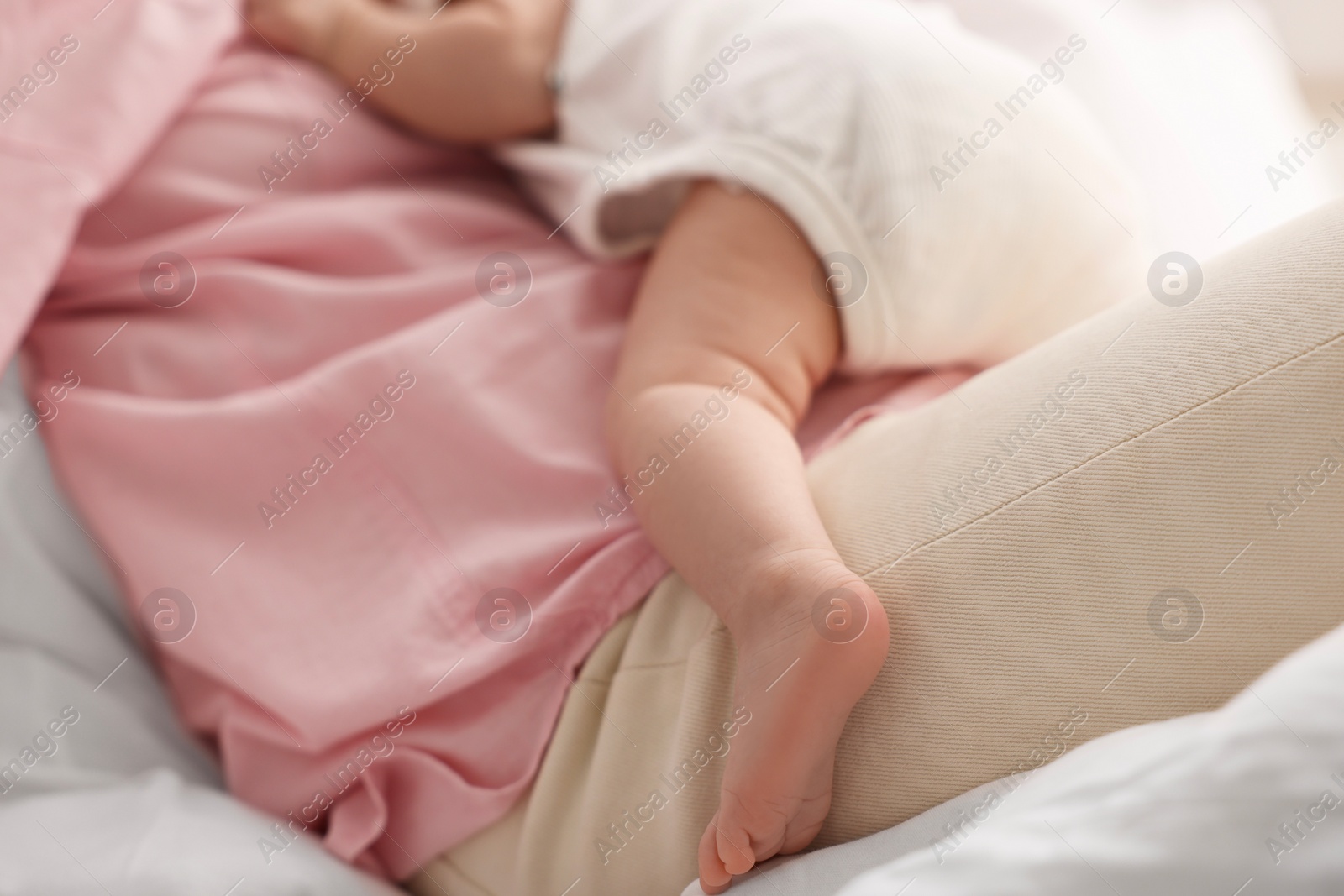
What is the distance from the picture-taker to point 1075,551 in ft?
1.41

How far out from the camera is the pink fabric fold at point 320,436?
0.60 m

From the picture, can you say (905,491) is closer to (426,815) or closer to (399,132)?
(426,815)

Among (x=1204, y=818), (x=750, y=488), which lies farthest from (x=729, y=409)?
(x=1204, y=818)

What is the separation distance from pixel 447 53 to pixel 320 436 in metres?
0.34

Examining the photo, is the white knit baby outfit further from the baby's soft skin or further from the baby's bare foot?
the baby's bare foot

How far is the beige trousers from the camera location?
15.8 inches

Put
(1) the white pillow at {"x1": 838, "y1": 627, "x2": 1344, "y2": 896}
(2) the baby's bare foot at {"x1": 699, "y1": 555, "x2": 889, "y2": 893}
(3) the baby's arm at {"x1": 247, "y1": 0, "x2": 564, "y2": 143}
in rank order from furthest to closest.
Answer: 1. (3) the baby's arm at {"x1": 247, "y1": 0, "x2": 564, "y2": 143}
2. (2) the baby's bare foot at {"x1": 699, "y1": 555, "x2": 889, "y2": 893}
3. (1) the white pillow at {"x1": 838, "y1": 627, "x2": 1344, "y2": 896}

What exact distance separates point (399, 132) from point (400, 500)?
36 centimetres

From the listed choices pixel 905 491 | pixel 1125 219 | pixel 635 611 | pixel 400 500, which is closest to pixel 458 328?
pixel 400 500

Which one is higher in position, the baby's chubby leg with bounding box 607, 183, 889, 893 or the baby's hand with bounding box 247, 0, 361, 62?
the baby's hand with bounding box 247, 0, 361, 62

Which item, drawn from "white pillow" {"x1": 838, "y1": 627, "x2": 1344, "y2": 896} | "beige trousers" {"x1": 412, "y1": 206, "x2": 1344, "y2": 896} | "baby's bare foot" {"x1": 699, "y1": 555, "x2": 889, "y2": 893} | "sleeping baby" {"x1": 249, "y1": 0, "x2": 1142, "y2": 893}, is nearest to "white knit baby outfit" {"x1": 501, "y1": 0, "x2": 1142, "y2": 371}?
"sleeping baby" {"x1": 249, "y1": 0, "x2": 1142, "y2": 893}

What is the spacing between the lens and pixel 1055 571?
431mm

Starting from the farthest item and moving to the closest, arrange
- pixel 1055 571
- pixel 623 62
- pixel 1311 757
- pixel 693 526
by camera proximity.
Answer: pixel 623 62, pixel 693 526, pixel 1055 571, pixel 1311 757

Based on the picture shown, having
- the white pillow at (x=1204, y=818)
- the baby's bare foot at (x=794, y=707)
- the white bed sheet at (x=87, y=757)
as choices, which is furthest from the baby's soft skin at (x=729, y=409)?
the white bed sheet at (x=87, y=757)
